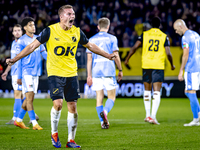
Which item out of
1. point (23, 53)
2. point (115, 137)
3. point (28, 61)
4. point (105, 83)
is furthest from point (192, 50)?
point (23, 53)

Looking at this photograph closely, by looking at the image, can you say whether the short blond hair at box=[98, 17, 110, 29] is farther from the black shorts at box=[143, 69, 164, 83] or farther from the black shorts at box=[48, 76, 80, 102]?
the black shorts at box=[48, 76, 80, 102]

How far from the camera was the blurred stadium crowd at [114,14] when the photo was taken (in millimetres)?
19219

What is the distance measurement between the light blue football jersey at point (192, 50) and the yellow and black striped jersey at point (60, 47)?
3.26m

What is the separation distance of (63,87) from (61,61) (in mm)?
390

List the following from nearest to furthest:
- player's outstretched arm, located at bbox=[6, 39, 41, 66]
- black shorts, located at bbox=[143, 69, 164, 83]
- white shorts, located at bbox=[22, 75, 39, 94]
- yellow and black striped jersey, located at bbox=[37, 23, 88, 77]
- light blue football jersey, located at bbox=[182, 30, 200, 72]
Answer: player's outstretched arm, located at bbox=[6, 39, 41, 66] < yellow and black striped jersey, located at bbox=[37, 23, 88, 77] < white shorts, located at bbox=[22, 75, 39, 94] < light blue football jersey, located at bbox=[182, 30, 200, 72] < black shorts, located at bbox=[143, 69, 164, 83]

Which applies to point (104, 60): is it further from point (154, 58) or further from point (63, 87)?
point (63, 87)

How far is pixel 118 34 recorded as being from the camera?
19.0 m

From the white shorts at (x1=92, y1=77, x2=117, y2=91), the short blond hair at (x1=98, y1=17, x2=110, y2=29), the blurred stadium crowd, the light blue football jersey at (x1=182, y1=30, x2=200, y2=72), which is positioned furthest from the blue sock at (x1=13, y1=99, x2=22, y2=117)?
the blurred stadium crowd

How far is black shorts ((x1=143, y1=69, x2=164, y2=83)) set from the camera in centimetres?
774

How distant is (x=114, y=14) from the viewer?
20.8 meters

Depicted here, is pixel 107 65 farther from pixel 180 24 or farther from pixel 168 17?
pixel 168 17

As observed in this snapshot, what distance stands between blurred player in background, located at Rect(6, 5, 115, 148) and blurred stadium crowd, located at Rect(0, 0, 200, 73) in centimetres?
1352

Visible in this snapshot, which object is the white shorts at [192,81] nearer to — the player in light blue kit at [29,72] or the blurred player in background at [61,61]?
the blurred player in background at [61,61]

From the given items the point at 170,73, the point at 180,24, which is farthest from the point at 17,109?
the point at 170,73
